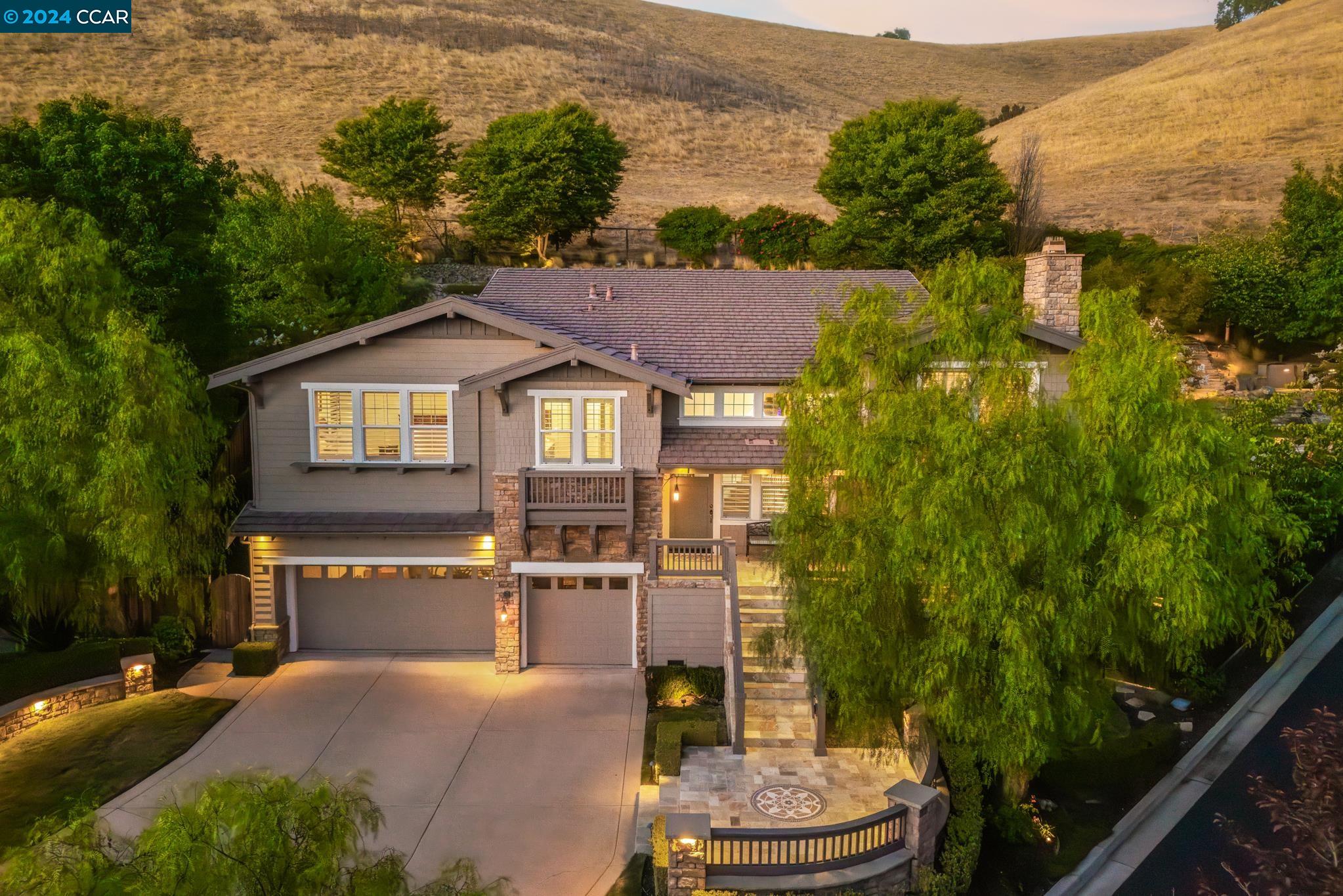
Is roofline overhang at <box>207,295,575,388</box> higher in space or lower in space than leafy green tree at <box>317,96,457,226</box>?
lower

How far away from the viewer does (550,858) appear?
1098cm

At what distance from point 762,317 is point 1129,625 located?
11079mm

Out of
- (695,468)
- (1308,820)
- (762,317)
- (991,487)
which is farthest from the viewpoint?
(762,317)

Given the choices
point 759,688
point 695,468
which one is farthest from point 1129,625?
point 695,468

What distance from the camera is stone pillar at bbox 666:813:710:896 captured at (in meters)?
9.84

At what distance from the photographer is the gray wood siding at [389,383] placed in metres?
16.7

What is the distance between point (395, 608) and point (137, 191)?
460 inches

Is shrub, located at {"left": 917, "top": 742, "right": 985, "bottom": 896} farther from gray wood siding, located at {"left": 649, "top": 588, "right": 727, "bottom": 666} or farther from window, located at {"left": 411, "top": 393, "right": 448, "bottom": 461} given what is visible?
window, located at {"left": 411, "top": 393, "right": 448, "bottom": 461}

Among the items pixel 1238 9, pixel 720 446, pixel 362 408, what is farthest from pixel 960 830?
pixel 1238 9

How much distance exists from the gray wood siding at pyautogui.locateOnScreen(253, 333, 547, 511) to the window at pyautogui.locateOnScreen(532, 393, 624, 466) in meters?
1.17

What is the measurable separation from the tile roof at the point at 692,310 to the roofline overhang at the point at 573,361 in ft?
2.56

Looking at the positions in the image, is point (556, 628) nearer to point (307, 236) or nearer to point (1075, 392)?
point (1075, 392)

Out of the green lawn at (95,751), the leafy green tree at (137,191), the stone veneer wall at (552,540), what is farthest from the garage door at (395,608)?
the leafy green tree at (137,191)

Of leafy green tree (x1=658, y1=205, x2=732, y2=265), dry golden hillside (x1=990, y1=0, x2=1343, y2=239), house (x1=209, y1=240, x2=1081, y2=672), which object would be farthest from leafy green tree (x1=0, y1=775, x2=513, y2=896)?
dry golden hillside (x1=990, y1=0, x2=1343, y2=239)
